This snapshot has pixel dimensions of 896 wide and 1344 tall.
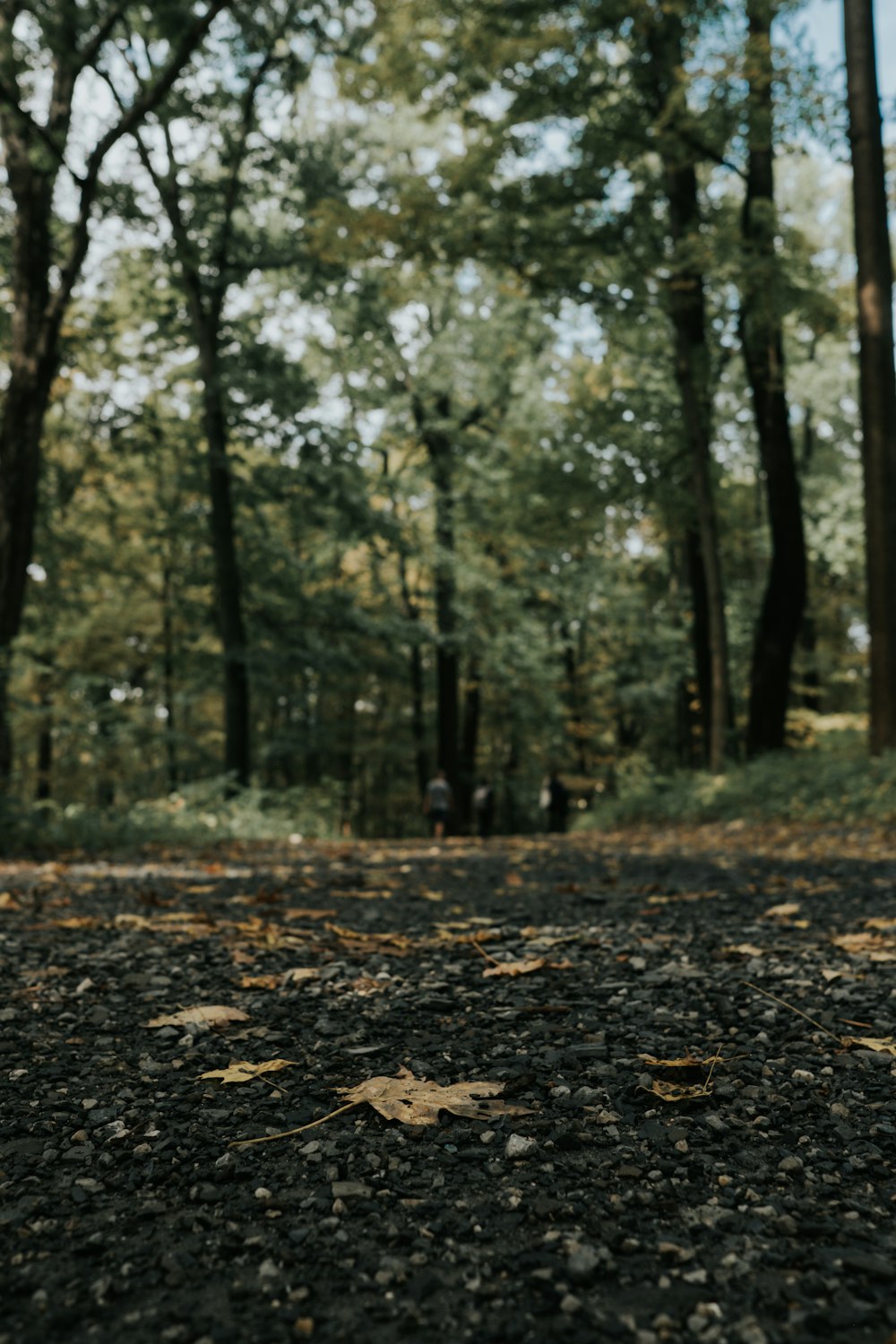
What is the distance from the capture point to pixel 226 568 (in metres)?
16.9

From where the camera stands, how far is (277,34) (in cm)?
1370

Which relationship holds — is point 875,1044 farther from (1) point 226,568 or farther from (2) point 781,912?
(1) point 226,568

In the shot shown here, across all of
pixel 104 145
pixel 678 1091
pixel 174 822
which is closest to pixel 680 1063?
pixel 678 1091

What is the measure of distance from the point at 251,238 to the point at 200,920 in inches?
603

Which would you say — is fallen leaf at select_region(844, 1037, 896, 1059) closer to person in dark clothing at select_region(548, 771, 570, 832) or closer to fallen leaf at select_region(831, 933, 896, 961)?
fallen leaf at select_region(831, 933, 896, 961)

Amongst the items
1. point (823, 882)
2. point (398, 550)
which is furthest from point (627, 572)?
point (823, 882)

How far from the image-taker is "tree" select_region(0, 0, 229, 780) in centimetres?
984

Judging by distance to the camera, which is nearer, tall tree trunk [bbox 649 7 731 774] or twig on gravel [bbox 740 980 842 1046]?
twig on gravel [bbox 740 980 842 1046]

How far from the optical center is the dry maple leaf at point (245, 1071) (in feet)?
7.60

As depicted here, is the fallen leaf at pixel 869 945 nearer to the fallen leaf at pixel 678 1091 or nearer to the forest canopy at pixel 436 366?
the fallen leaf at pixel 678 1091

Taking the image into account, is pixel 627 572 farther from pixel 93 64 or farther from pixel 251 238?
pixel 93 64

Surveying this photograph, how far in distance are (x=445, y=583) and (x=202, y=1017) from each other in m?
20.8

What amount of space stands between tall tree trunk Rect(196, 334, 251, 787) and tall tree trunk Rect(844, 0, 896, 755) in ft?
34.1

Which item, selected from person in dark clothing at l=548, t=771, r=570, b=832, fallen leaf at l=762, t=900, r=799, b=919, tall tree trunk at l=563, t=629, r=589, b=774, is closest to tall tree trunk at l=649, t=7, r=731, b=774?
person in dark clothing at l=548, t=771, r=570, b=832
